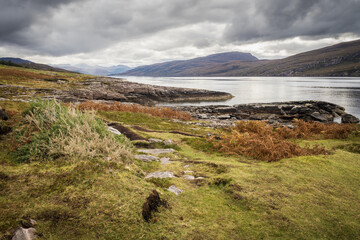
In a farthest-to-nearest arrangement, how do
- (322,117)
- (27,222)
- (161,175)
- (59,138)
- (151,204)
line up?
(322,117)
(161,175)
(59,138)
(151,204)
(27,222)


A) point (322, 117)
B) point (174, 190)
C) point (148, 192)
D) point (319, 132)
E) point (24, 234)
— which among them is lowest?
point (322, 117)

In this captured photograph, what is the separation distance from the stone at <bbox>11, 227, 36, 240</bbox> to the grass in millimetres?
95

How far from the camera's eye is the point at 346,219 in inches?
148

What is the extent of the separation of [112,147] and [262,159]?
5.77m

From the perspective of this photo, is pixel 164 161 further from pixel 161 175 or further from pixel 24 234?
pixel 24 234

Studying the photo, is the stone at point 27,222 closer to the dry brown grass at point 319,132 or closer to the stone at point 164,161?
the stone at point 164,161

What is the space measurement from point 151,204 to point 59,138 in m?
3.12

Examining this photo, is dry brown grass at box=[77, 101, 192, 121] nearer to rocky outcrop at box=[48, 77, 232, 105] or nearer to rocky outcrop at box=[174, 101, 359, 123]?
rocky outcrop at box=[174, 101, 359, 123]

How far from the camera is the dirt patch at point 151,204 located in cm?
342

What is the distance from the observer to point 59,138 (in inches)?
197

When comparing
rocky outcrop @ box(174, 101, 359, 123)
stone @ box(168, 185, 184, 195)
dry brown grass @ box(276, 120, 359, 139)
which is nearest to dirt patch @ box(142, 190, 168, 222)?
stone @ box(168, 185, 184, 195)

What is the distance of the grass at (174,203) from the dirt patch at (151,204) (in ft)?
0.35

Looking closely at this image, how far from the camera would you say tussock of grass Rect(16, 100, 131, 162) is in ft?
16.0

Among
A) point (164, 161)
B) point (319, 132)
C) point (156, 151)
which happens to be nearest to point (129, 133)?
point (156, 151)
